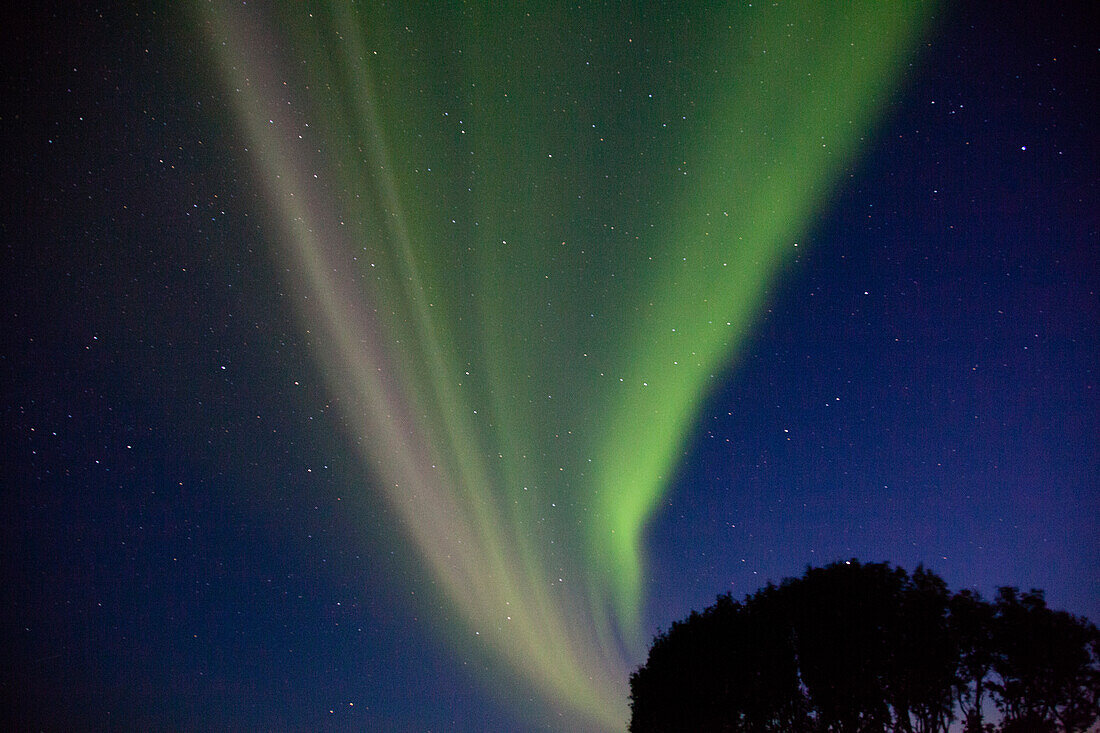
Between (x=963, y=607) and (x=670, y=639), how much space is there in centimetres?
1179

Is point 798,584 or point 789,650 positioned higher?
point 798,584

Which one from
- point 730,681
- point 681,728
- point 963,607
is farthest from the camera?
point 681,728

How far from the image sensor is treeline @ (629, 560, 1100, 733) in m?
15.2

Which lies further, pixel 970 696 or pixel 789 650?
pixel 789 650

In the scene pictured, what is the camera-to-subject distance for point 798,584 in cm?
1938

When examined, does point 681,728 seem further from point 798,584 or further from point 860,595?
point 860,595

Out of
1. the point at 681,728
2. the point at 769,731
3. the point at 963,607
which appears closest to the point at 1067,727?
the point at 963,607

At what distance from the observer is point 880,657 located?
1688 cm

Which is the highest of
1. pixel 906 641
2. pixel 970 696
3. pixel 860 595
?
pixel 860 595

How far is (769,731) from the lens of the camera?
2041 cm

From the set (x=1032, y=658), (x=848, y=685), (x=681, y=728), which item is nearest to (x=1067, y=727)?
(x=1032, y=658)

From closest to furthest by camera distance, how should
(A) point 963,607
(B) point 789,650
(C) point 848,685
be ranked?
1. (A) point 963,607
2. (C) point 848,685
3. (B) point 789,650

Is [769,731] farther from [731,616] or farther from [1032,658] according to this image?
[1032,658]

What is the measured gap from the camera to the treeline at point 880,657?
50.0 feet
